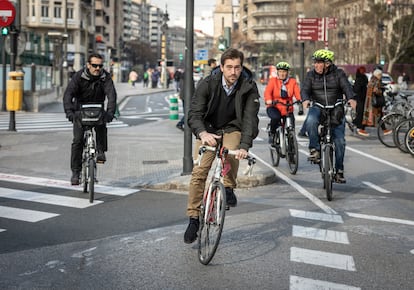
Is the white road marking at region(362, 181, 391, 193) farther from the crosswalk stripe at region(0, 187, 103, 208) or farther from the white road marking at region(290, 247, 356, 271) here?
the white road marking at region(290, 247, 356, 271)

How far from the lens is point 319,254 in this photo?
627cm

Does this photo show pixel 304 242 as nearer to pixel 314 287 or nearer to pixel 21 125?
pixel 314 287

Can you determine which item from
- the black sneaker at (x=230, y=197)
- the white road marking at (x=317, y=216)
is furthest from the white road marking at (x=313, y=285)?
the white road marking at (x=317, y=216)

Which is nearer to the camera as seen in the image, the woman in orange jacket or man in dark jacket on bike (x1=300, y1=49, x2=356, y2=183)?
man in dark jacket on bike (x1=300, y1=49, x2=356, y2=183)

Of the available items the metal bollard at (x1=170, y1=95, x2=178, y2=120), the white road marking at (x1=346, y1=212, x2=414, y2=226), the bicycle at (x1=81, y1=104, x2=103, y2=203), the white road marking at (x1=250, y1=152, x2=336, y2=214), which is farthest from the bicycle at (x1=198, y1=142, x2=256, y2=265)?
the metal bollard at (x1=170, y1=95, x2=178, y2=120)

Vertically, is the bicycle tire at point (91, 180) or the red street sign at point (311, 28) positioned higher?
the red street sign at point (311, 28)

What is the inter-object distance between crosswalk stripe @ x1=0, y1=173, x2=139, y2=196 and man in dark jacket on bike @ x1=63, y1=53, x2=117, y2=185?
1.78ft

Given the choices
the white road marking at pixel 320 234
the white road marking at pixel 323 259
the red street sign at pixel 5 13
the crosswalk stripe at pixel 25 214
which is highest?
the red street sign at pixel 5 13

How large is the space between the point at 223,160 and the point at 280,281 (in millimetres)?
1129

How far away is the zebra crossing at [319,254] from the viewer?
5.30 metres

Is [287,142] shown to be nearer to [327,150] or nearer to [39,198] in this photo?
[327,150]

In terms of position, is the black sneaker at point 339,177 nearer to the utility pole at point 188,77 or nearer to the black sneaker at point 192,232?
the utility pole at point 188,77

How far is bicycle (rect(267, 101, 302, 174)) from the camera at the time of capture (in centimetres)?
1170

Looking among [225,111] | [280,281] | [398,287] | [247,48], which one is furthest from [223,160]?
[247,48]
